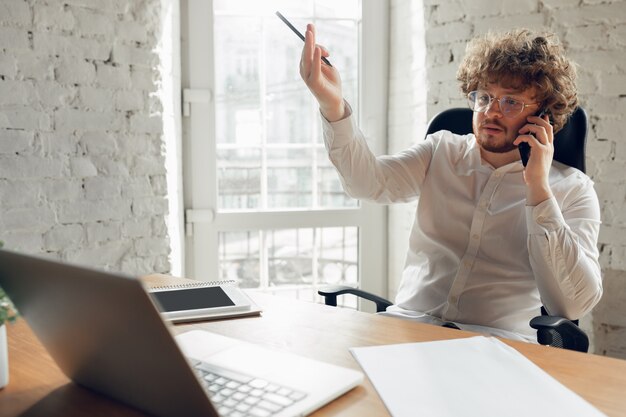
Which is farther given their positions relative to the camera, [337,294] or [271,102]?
[271,102]

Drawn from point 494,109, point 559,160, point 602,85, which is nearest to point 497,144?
point 494,109

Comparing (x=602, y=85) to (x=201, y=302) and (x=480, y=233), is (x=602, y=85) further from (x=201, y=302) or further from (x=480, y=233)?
(x=201, y=302)

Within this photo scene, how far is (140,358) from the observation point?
0.61 metres

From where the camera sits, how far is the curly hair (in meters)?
1.54

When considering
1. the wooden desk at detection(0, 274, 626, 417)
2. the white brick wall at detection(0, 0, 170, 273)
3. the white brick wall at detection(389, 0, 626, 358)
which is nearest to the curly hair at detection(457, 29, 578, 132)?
the white brick wall at detection(389, 0, 626, 358)

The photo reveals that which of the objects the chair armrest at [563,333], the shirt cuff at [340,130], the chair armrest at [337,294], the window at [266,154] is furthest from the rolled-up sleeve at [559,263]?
the window at [266,154]

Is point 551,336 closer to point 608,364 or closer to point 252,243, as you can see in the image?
point 608,364

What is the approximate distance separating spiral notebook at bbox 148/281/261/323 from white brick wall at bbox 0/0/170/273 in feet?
2.91

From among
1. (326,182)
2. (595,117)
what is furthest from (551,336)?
(326,182)

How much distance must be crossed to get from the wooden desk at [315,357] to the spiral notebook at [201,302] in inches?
1.0

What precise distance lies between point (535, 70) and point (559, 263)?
0.55m

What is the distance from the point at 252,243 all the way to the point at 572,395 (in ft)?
6.48

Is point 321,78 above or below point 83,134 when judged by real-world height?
above

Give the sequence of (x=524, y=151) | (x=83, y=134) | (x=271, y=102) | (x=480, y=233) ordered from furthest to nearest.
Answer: (x=271, y=102), (x=83, y=134), (x=480, y=233), (x=524, y=151)
